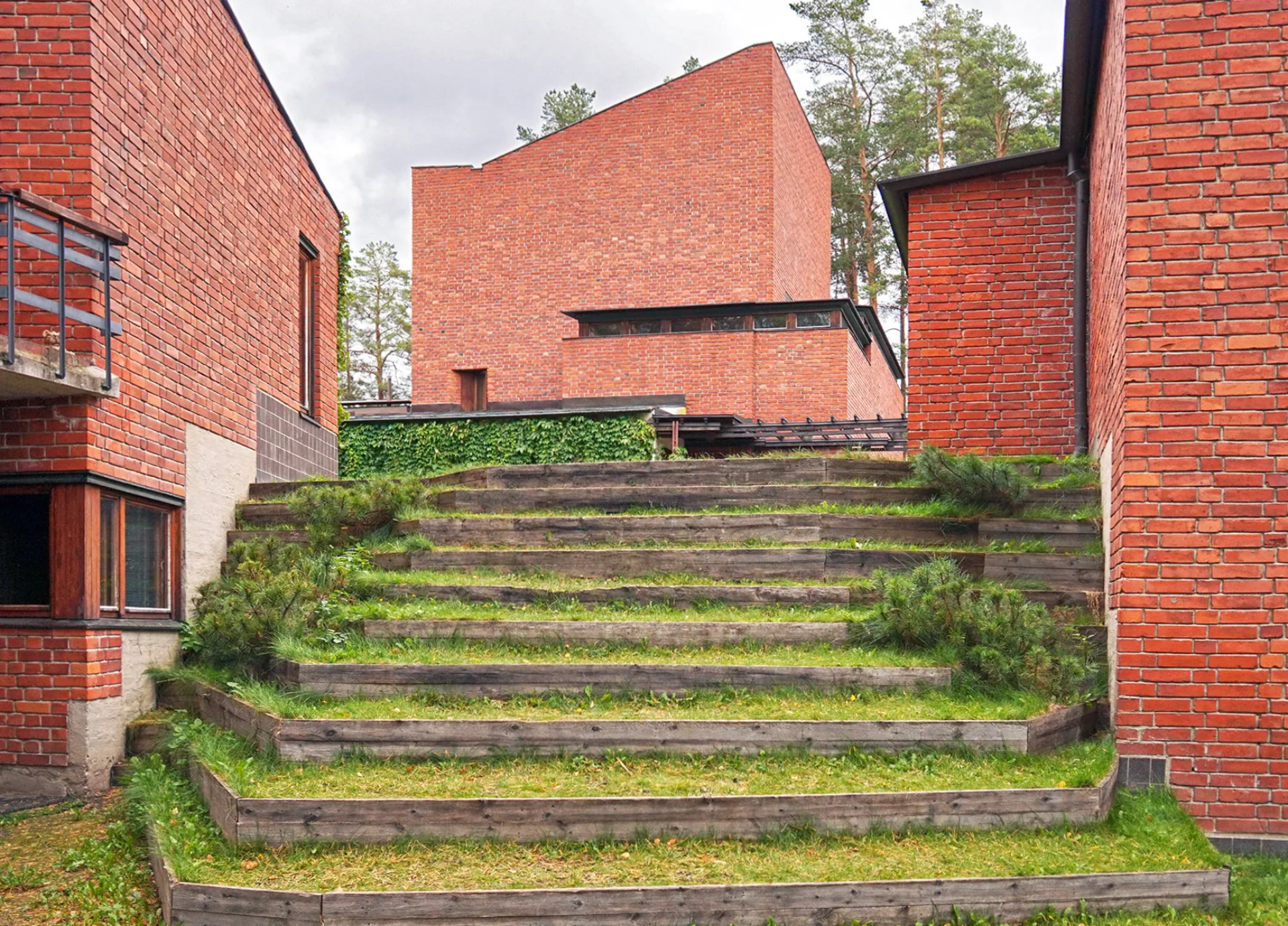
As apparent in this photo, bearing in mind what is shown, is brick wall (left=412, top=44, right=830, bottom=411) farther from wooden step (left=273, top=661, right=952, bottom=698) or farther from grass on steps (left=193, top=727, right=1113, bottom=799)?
grass on steps (left=193, top=727, right=1113, bottom=799)

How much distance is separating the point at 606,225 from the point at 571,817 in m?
22.1

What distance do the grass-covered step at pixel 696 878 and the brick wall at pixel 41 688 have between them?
2.04 m

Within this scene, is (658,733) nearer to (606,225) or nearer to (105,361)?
(105,361)

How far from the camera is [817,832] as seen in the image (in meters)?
5.66

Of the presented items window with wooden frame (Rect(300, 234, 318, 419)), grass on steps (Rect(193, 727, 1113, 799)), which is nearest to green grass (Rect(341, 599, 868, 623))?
grass on steps (Rect(193, 727, 1113, 799))

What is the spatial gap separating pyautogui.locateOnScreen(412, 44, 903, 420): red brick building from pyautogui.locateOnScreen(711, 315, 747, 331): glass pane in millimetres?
40

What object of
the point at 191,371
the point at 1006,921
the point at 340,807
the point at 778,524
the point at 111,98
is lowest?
the point at 1006,921

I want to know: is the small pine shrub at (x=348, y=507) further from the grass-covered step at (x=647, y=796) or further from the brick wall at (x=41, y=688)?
the grass-covered step at (x=647, y=796)

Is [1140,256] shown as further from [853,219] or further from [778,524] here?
[853,219]

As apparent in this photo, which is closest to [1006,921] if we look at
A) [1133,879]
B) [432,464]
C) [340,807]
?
[1133,879]

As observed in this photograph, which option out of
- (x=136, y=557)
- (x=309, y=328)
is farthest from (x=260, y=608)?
(x=309, y=328)

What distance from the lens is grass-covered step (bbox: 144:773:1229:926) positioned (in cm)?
500

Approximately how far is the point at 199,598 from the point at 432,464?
32.8 feet

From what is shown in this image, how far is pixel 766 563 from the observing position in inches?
334
